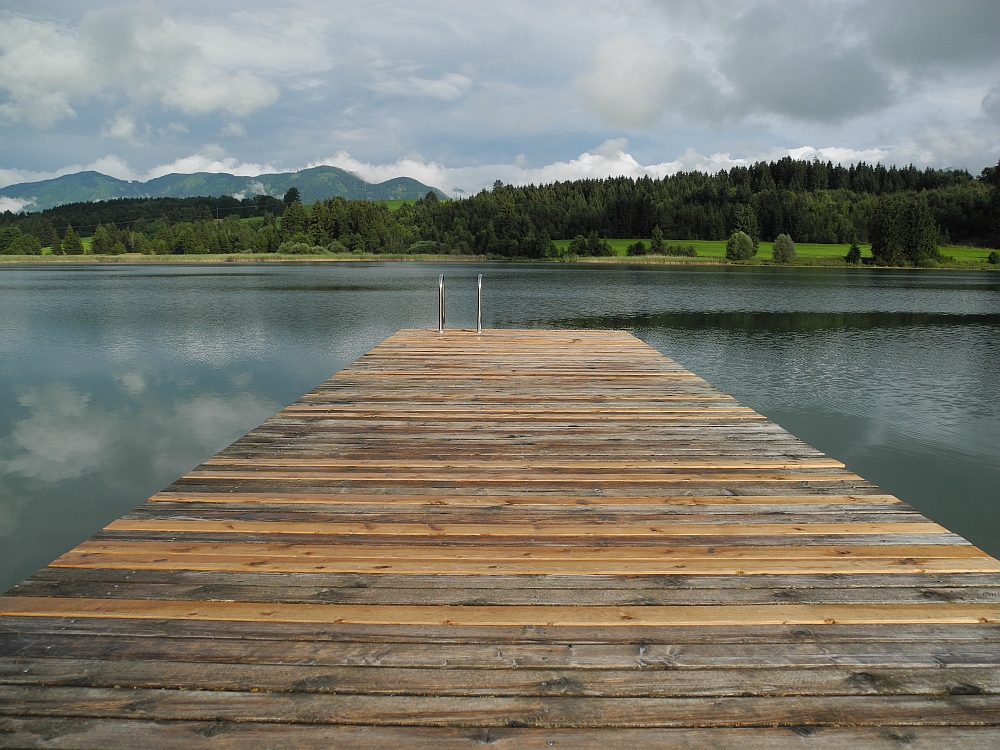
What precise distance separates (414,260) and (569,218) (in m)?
27.1

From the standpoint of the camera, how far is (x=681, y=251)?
61.8m

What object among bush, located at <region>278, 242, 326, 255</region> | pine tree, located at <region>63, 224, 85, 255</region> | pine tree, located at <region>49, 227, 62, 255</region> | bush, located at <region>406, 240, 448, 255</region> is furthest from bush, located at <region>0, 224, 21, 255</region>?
bush, located at <region>406, 240, 448, 255</region>

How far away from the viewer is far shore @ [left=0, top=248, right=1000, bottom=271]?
52.4m

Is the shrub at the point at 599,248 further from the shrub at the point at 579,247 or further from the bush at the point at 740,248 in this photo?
the bush at the point at 740,248

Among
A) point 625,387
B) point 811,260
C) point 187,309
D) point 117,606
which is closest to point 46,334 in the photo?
point 187,309

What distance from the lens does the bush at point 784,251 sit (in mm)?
54531

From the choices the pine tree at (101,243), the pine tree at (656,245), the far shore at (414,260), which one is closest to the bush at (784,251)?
the far shore at (414,260)

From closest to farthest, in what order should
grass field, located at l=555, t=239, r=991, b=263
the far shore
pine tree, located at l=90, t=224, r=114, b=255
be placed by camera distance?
the far shore → grass field, located at l=555, t=239, r=991, b=263 → pine tree, located at l=90, t=224, r=114, b=255

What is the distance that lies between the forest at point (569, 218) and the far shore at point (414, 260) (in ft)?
11.2

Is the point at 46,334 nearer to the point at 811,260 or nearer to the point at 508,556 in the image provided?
the point at 508,556

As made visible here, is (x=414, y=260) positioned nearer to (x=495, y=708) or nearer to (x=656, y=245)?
(x=656, y=245)

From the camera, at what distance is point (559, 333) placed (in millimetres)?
9672

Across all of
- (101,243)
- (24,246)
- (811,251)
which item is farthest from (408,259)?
(24,246)

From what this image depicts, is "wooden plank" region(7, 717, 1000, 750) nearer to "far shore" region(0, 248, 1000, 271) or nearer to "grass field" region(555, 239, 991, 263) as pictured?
"far shore" region(0, 248, 1000, 271)
